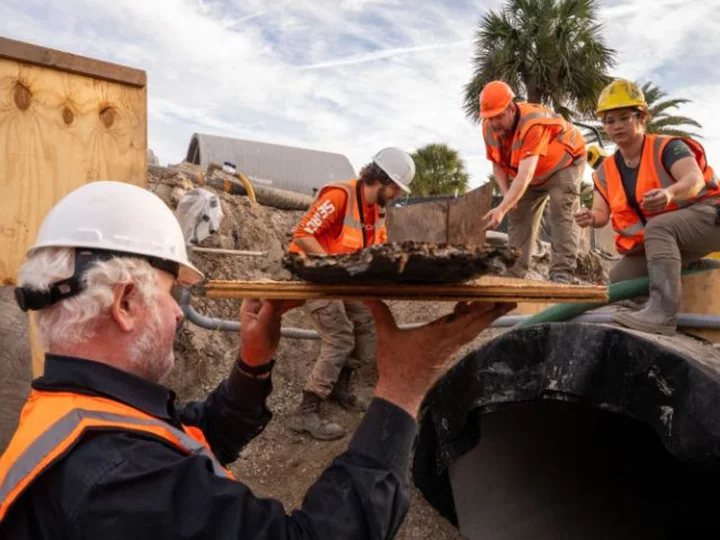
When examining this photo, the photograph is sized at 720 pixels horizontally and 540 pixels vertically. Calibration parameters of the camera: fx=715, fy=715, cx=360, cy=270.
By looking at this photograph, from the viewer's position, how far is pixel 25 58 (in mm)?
3154

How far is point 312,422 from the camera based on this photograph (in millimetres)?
6020

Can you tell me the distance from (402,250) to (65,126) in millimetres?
2302

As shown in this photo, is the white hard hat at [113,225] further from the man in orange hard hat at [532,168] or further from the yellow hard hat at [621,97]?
the man in orange hard hat at [532,168]

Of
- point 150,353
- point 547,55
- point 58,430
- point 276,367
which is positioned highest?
point 547,55

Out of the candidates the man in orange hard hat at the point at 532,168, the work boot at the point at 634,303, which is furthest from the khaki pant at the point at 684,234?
the man in orange hard hat at the point at 532,168

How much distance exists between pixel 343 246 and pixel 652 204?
94.9 inches

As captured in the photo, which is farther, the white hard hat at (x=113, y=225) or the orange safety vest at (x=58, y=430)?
the white hard hat at (x=113, y=225)

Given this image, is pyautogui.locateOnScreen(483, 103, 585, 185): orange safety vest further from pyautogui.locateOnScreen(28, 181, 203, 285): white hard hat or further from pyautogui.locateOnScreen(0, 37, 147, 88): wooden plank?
pyautogui.locateOnScreen(28, 181, 203, 285): white hard hat

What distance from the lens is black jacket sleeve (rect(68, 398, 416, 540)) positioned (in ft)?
4.57

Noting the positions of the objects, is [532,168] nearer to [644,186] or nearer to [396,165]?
[396,165]

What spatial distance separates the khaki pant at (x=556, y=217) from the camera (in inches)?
249

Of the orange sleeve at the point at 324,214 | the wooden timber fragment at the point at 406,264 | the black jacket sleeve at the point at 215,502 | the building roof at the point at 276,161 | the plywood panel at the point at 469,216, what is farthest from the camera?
the building roof at the point at 276,161

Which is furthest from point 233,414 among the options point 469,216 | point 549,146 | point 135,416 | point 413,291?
point 469,216

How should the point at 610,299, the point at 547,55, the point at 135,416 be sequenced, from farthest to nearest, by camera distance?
the point at 547,55 < the point at 610,299 < the point at 135,416
